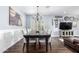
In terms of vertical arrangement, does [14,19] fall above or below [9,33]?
above

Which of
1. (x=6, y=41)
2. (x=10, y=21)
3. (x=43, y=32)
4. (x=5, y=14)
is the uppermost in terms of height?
(x=5, y=14)

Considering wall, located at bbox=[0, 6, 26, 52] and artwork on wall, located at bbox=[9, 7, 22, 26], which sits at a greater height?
artwork on wall, located at bbox=[9, 7, 22, 26]

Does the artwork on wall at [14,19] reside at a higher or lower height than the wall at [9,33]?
higher

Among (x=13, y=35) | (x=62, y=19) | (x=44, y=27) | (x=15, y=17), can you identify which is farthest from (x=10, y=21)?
(x=62, y=19)

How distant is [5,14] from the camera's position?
9.43ft
